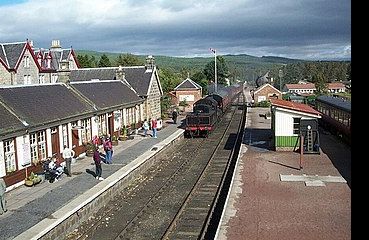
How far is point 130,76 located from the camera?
128 feet

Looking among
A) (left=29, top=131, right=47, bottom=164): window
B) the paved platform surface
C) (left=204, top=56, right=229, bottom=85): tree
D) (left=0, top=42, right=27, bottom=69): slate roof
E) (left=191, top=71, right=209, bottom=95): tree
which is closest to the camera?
the paved platform surface

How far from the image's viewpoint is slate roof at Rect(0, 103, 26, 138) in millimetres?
15813

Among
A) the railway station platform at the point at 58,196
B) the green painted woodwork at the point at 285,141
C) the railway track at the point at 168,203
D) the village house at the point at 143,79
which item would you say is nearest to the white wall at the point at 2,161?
the railway station platform at the point at 58,196

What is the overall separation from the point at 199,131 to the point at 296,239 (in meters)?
22.4

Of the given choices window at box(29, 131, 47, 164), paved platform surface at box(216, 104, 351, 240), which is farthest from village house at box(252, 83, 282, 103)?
window at box(29, 131, 47, 164)

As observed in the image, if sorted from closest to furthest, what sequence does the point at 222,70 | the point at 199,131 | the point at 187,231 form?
1. the point at 187,231
2. the point at 199,131
3. the point at 222,70

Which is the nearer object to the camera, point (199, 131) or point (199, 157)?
point (199, 157)

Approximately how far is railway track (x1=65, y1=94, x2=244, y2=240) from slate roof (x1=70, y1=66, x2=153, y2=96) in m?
12.0

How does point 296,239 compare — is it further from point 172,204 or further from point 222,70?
point 222,70

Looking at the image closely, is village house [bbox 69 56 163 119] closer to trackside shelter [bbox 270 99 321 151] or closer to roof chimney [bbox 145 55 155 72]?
roof chimney [bbox 145 55 155 72]

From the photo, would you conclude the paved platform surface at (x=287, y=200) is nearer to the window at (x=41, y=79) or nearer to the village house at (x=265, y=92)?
the window at (x=41, y=79)

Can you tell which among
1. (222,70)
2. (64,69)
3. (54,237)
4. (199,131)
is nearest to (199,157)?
(199,131)

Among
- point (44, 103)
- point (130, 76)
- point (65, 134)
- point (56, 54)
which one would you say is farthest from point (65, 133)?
point (56, 54)

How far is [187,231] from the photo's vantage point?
12828 millimetres
